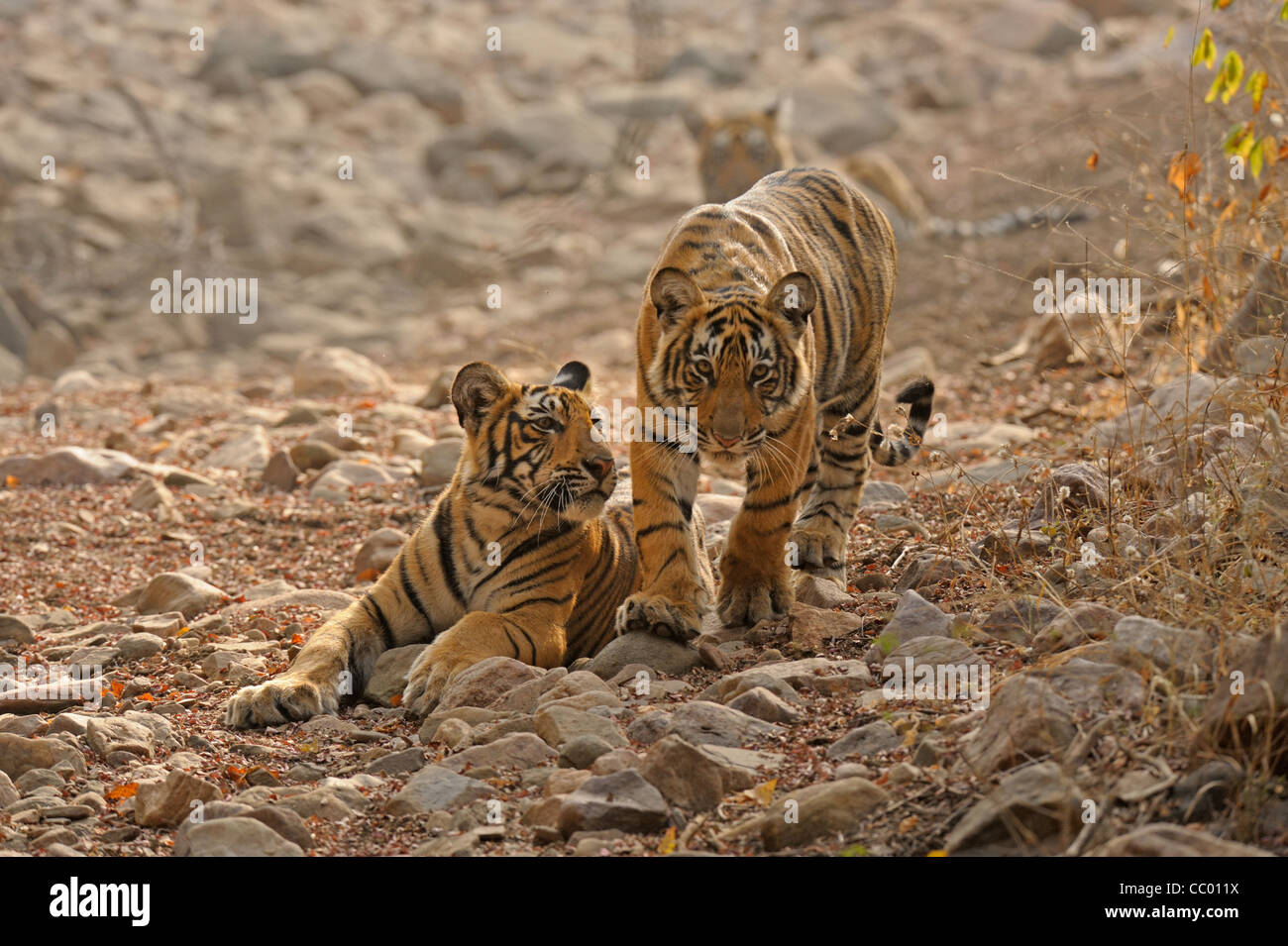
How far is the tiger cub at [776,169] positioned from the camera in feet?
49.3

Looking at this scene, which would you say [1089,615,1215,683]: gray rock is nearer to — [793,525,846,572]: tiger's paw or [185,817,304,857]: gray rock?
[793,525,846,572]: tiger's paw

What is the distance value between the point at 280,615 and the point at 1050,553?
331 centimetres

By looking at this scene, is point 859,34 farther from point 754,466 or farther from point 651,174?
point 754,466

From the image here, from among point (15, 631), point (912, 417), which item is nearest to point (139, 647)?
point (15, 631)

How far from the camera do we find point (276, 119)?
20.5 m

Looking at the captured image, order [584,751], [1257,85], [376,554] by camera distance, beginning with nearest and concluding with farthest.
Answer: [584,751]
[1257,85]
[376,554]

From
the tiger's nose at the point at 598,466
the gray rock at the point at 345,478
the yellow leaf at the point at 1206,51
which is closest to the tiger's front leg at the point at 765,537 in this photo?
the tiger's nose at the point at 598,466

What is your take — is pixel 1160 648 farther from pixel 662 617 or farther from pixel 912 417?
pixel 912 417

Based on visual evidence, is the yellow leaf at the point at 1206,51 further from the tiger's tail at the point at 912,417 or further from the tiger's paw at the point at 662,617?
the tiger's paw at the point at 662,617

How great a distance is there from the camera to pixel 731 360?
5.14 metres

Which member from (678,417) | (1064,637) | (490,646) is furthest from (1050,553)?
(490,646)

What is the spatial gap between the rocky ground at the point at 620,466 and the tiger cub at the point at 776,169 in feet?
1.68

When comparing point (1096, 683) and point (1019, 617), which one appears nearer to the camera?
point (1096, 683)

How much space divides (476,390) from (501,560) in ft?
2.19
